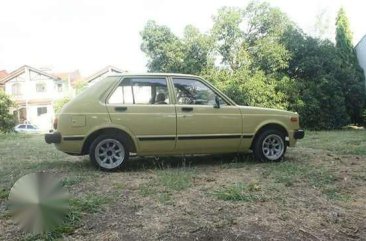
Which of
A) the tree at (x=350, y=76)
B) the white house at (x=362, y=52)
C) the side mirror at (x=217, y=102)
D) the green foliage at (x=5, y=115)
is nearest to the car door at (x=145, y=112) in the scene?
the side mirror at (x=217, y=102)

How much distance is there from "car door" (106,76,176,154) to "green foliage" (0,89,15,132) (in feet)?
74.5

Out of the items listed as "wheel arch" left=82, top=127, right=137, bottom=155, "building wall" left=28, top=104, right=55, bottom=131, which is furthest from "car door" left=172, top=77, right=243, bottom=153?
"building wall" left=28, top=104, right=55, bottom=131

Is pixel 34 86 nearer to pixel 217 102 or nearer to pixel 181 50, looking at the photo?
pixel 181 50

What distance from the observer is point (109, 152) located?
6941 mm

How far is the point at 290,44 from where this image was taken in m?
20.1

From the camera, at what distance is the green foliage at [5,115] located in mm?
28344

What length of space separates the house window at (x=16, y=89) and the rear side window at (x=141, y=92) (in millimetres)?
42537

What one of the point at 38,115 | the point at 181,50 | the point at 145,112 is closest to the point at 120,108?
the point at 145,112

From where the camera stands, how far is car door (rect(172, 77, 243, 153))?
286 inches

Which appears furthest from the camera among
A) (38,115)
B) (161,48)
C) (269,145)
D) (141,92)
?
(38,115)

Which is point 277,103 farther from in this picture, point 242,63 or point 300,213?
point 300,213

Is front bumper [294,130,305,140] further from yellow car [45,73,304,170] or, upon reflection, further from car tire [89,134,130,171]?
→ car tire [89,134,130,171]

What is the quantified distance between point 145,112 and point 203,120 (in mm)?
1007

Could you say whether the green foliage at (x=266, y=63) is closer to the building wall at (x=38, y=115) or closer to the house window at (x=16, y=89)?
the building wall at (x=38, y=115)
